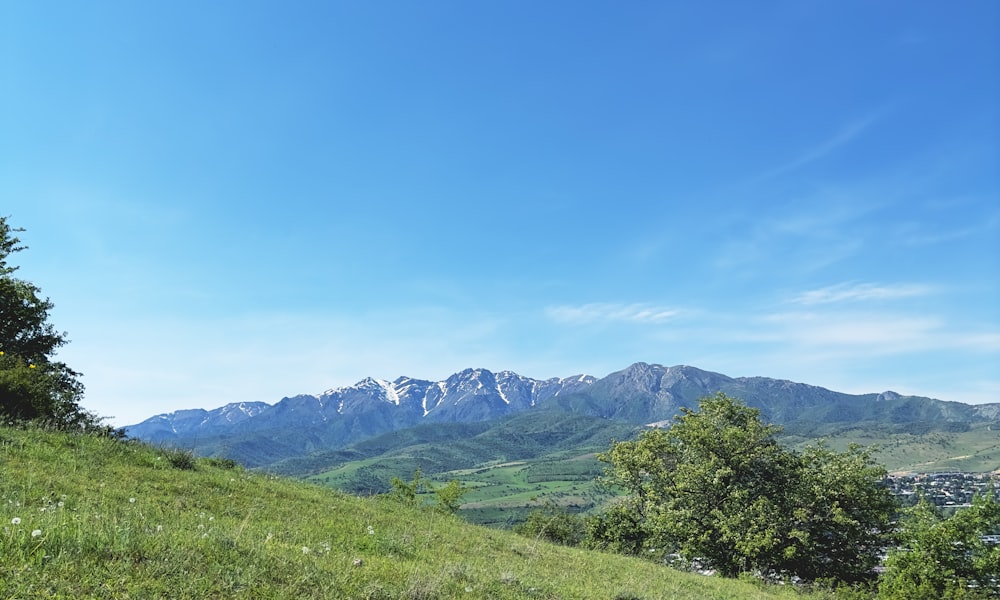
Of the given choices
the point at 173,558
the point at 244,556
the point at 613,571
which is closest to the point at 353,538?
the point at 244,556

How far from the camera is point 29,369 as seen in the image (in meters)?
21.9

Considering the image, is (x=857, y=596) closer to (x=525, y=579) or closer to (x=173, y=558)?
(x=525, y=579)

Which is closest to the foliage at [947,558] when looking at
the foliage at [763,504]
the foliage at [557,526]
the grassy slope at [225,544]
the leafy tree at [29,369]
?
the grassy slope at [225,544]

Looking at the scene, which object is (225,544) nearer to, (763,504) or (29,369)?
(29,369)

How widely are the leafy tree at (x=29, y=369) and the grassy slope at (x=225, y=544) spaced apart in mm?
5984

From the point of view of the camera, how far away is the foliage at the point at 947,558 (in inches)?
810

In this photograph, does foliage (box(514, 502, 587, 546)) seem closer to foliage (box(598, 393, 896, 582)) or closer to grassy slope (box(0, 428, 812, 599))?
foliage (box(598, 393, 896, 582))

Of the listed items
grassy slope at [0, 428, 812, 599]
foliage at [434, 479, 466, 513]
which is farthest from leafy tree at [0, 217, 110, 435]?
foliage at [434, 479, 466, 513]

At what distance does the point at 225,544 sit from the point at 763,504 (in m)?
35.0

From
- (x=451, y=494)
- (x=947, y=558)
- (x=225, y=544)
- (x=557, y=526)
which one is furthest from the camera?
(x=557, y=526)

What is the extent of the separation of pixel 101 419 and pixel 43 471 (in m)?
13.6

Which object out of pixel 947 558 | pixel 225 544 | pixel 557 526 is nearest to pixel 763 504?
pixel 947 558

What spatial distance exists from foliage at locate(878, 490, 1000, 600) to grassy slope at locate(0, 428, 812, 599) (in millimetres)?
7410

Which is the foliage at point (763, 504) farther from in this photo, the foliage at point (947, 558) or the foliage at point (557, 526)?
the foliage at point (557, 526)
